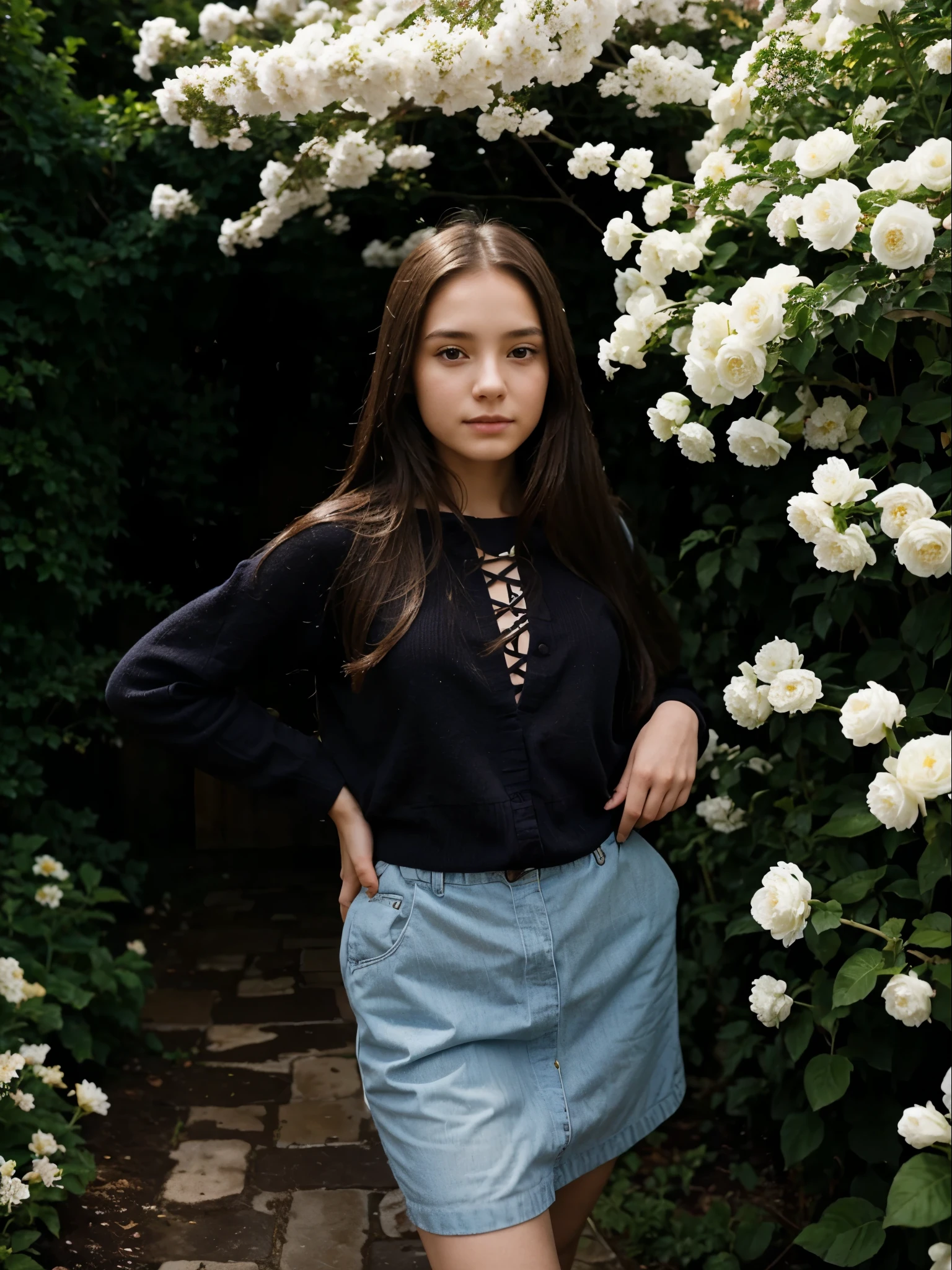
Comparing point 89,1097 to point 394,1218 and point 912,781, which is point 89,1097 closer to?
point 394,1218

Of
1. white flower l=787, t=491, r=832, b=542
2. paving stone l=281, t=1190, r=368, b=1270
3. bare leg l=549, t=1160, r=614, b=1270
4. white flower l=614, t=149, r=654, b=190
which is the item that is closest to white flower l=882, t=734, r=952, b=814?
white flower l=787, t=491, r=832, b=542

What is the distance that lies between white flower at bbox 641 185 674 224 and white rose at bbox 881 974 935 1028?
1.32 m

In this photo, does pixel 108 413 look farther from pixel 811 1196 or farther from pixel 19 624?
pixel 811 1196

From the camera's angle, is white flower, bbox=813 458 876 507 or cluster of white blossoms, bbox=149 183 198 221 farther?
cluster of white blossoms, bbox=149 183 198 221

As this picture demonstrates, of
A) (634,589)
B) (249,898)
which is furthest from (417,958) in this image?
(249,898)

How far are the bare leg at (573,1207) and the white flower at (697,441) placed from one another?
1.08 metres

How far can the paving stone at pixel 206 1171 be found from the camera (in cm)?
291

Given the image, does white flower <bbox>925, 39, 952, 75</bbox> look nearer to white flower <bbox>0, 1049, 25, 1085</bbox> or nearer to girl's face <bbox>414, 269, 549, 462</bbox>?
girl's face <bbox>414, 269, 549, 462</bbox>

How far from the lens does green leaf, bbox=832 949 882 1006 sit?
5.01ft

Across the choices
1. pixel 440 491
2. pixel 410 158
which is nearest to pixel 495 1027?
pixel 440 491

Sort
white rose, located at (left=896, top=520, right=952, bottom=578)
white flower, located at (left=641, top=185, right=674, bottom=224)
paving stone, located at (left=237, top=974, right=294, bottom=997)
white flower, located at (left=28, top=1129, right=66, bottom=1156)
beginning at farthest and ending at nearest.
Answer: paving stone, located at (left=237, top=974, right=294, bottom=997) → white flower, located at (left=28, top=1129, right=66, bottom=1156) → white flower, located at (left=641, top=185, right=674, bottom=224) → white rose, located at (left=896, top=520, right=952, bottom=578)

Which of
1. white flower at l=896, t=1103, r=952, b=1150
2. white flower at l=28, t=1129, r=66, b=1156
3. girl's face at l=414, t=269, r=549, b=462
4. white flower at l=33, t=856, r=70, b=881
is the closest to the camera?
white flower at l=896, t=1103, r=952, b=1150

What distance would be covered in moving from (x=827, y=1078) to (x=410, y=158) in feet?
7.78

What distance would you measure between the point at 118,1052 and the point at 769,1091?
188 cm
